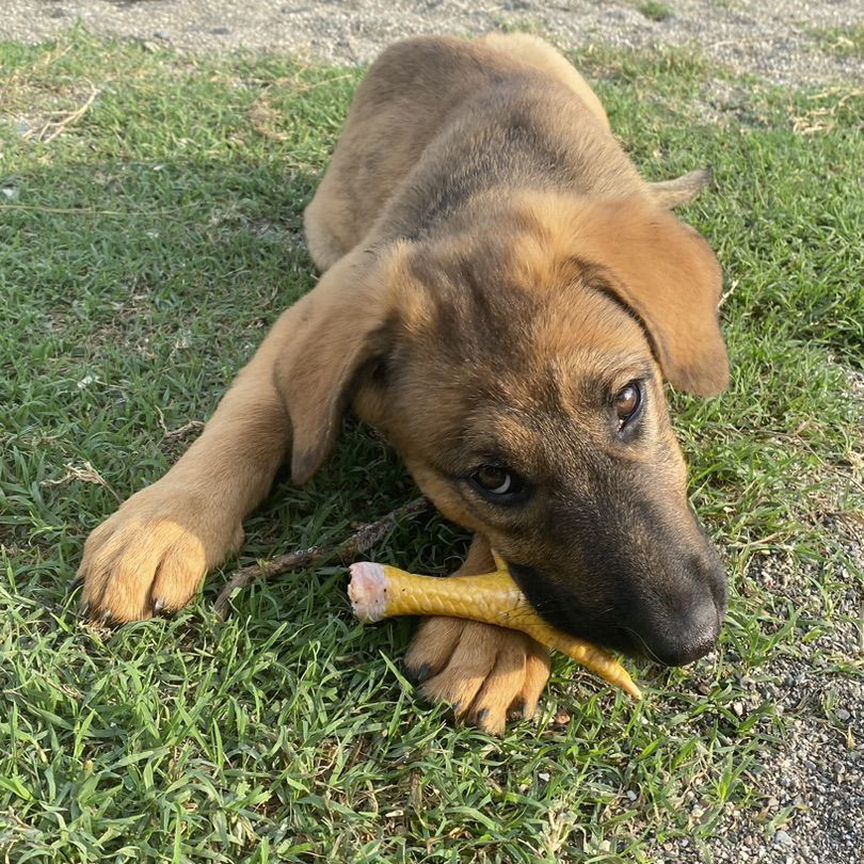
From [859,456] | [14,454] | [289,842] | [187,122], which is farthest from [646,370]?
[187,122]

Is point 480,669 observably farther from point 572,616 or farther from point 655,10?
point 655,10

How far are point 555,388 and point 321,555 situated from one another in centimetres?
107

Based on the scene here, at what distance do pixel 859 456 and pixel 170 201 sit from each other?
4.07 m

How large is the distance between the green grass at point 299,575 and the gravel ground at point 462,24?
7.89 ft

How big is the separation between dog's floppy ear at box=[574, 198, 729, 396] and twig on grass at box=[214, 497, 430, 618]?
1.06 meters

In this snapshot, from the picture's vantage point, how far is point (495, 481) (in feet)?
8.68

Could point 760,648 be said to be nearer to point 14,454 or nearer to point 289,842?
point 289,842

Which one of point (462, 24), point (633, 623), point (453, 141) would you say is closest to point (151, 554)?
point (633, 623)

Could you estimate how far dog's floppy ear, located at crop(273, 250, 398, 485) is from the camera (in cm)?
273

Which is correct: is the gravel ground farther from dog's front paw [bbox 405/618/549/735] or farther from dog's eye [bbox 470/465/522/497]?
dog's front paw [bbox 405/618/549/735]

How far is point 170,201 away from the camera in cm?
529

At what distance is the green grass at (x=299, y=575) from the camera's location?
2.33 metres

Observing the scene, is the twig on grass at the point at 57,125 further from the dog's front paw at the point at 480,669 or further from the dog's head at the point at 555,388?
the dog's front paw at the point at 480,669

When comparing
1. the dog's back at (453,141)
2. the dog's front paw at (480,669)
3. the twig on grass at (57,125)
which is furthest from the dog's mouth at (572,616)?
the twig on grass at (57,125)
